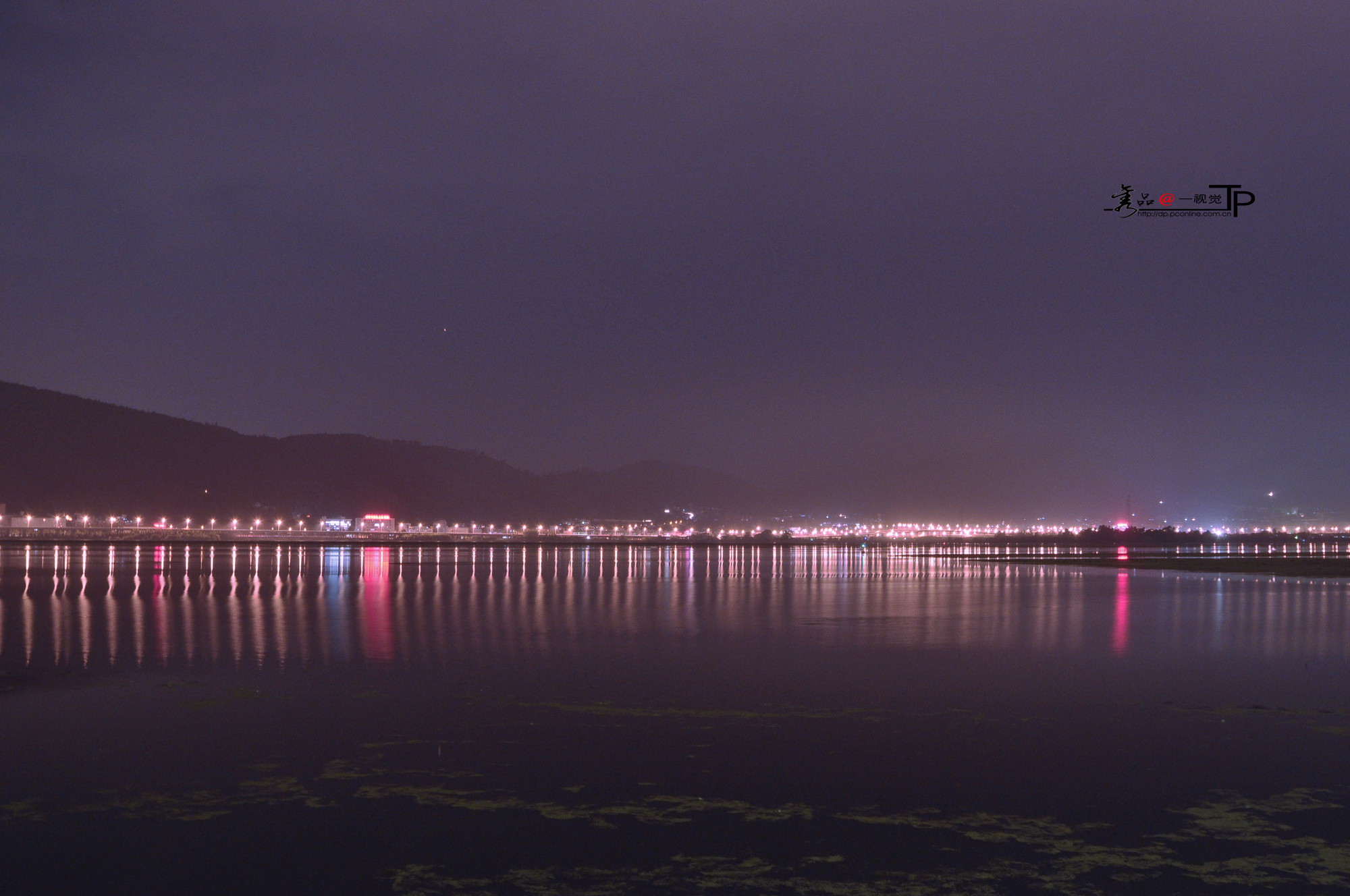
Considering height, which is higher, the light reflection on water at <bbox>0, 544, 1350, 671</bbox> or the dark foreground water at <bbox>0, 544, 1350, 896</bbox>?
the dark foreground water at <bbox>0, 544, 1350, 896</bbox>

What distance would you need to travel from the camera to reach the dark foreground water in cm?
795

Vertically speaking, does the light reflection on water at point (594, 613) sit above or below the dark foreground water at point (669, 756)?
below

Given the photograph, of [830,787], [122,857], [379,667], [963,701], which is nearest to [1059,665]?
[963,701]

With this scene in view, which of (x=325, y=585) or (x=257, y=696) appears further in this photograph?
(x=325, y=585)

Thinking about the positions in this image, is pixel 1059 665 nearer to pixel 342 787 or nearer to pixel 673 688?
pixel 673 688

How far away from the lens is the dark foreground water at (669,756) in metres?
7.95

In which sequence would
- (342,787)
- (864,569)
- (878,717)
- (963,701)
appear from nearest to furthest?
(342,787), (878,717), (963,701), (864,569)

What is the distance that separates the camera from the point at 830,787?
10.1 meters

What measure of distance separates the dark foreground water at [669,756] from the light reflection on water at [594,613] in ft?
0.76

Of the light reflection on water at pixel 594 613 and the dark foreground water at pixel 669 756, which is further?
the light reflection on water at pixel 594 613

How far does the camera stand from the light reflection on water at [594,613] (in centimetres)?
2028

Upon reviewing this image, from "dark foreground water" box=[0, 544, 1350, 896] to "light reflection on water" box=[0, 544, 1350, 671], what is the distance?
233 mm

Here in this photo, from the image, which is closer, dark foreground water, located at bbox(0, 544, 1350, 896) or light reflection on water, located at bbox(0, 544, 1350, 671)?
dark foreground water, located at bbox(0, 544, 1350, 896)

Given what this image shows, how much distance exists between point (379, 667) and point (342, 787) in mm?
7726
